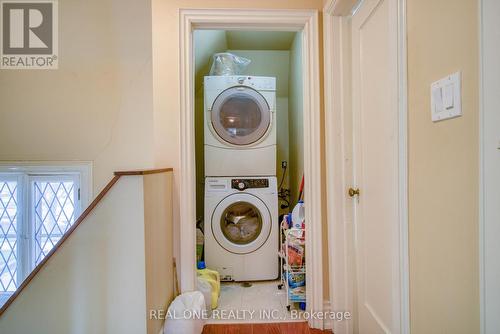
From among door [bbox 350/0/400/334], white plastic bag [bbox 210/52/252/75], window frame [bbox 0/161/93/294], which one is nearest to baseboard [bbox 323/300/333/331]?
door [bbox 350/0/400/334]

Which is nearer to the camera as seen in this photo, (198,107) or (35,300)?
(35,300)

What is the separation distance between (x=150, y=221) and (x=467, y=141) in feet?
4.13

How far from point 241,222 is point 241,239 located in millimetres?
155

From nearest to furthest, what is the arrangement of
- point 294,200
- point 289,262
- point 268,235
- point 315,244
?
point 315,244 → point 289,262 → point 268,235 → point 294,200

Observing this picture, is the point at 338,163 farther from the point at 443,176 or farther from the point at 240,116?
the point at 240,116

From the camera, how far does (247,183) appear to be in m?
2.12

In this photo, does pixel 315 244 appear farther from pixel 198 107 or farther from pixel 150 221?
pixel 198 107

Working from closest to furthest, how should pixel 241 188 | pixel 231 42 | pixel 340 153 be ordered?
1. pixel 340 153
2. pixel 241 188
3. pixel 231 42

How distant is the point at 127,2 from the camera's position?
196 centimetres

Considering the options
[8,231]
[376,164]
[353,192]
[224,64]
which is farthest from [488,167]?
[8,231]

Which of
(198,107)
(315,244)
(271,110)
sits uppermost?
(198,107)

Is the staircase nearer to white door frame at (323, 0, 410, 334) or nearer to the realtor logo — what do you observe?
white door frame at (323, 0, 410, 334)

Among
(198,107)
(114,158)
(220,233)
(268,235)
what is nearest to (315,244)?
(268,235)

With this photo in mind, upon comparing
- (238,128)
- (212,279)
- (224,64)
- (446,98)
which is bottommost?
(212,279)
